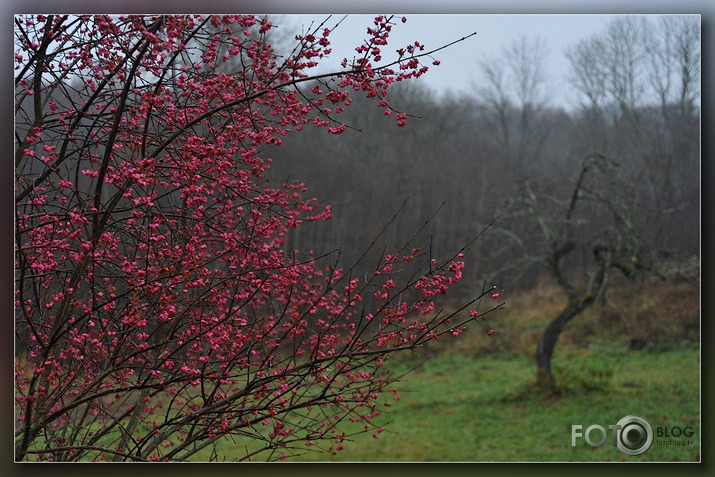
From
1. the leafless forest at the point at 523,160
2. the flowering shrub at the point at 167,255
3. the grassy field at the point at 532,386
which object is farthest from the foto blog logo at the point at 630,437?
the leafless forest at the point at 523,160

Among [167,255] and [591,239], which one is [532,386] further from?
[167,255]

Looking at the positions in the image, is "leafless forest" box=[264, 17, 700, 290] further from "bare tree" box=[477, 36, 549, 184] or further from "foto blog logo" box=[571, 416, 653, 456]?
"foto blog logo" box=[571, 416, 653, 456]

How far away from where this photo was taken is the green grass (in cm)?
492

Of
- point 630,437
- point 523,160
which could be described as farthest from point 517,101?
point 630,437

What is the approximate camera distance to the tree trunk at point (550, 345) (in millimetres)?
6074

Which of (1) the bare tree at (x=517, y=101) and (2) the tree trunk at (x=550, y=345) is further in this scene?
(1) the bare tree at (x=517, y=101)

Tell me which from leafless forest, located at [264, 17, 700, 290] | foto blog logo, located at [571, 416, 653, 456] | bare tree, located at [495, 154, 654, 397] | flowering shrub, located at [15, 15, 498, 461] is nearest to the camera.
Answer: flowering shrub, located at [15, 15, 498, 461]

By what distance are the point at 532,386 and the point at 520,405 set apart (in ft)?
0.92

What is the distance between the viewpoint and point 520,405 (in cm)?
608

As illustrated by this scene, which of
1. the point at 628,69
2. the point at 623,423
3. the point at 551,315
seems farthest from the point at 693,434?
the point at 551,315

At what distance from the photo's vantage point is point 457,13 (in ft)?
10.2

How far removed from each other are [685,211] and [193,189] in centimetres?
493

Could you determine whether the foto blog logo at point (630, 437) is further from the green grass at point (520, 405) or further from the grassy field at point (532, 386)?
the green grass at point (520, 405)

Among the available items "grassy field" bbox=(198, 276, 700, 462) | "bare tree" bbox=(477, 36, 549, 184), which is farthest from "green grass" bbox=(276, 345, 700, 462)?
"bare tree" bbox=(477, 36, 549, 184)
